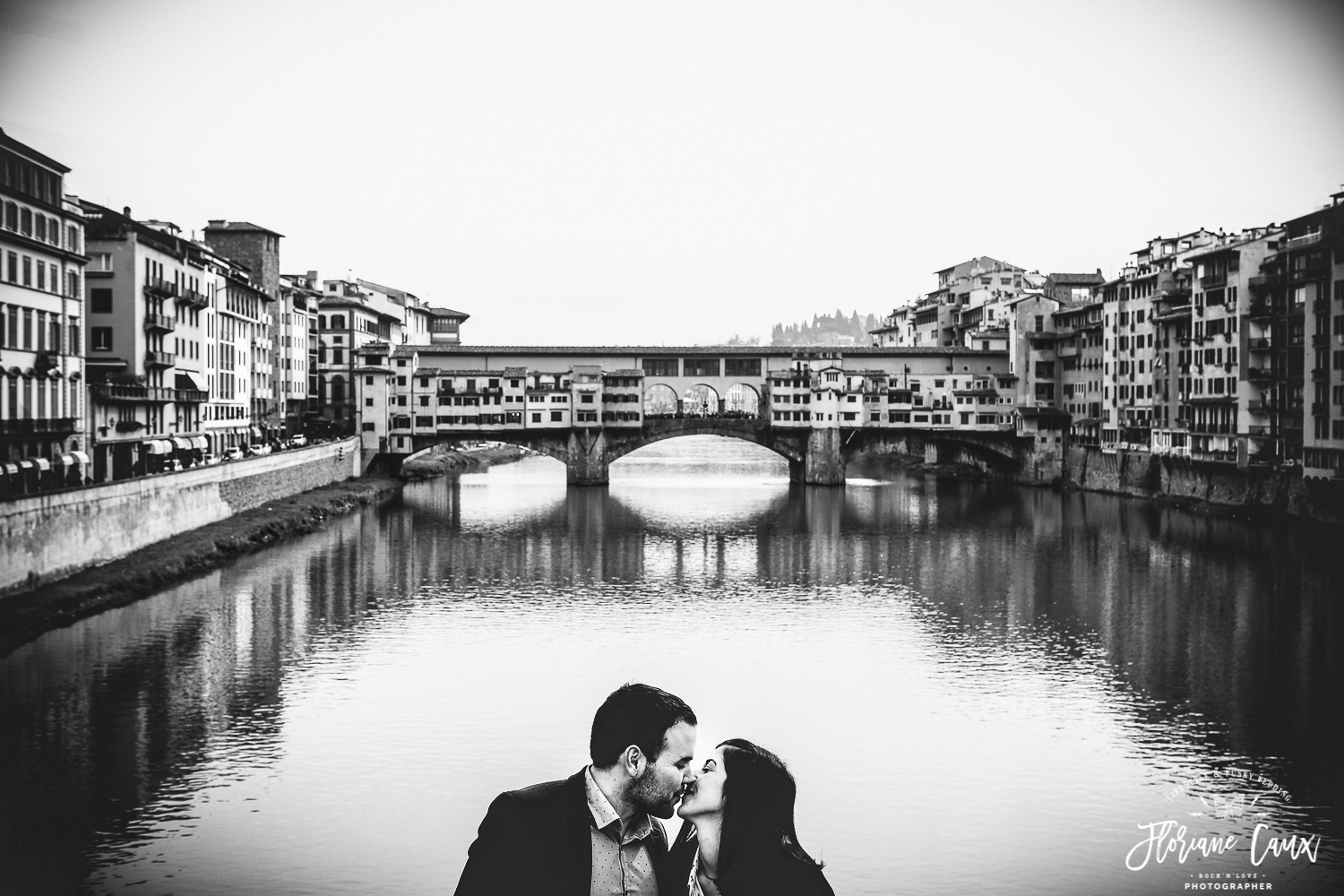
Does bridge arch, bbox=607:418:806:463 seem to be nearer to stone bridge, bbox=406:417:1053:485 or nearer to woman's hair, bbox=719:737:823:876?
stone bridge, bbox=406:417:1053:485

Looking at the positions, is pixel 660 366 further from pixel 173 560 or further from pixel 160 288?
pixel 173 560

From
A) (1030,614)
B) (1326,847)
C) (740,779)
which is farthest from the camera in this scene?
(1030,614)

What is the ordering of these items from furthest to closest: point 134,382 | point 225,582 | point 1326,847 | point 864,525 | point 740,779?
point 864,525
point 134,382
point 225,582
point 1326,847
point 740,779

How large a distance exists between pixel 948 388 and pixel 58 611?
45398mm

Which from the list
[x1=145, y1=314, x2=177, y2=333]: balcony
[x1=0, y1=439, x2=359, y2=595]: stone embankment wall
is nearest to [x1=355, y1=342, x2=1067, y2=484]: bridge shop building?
[x1=0, y1=439, x2=359, y2=595]: stone embankment wall

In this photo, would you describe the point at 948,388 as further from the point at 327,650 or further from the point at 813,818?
the point at 813,818

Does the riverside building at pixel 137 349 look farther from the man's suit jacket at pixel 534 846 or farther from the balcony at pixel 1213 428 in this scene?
the man's suit jacket at pixel 534 846

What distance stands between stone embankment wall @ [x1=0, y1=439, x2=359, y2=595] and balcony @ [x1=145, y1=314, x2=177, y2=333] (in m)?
5.02

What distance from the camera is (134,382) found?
3906 cm

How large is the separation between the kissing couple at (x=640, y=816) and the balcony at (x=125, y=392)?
35.5 metres

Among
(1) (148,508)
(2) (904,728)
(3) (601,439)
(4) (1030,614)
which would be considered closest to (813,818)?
(2) (904,728)

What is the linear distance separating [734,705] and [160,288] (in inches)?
1100

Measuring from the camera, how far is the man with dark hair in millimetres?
4062

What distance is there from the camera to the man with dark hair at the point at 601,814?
4062 mm
